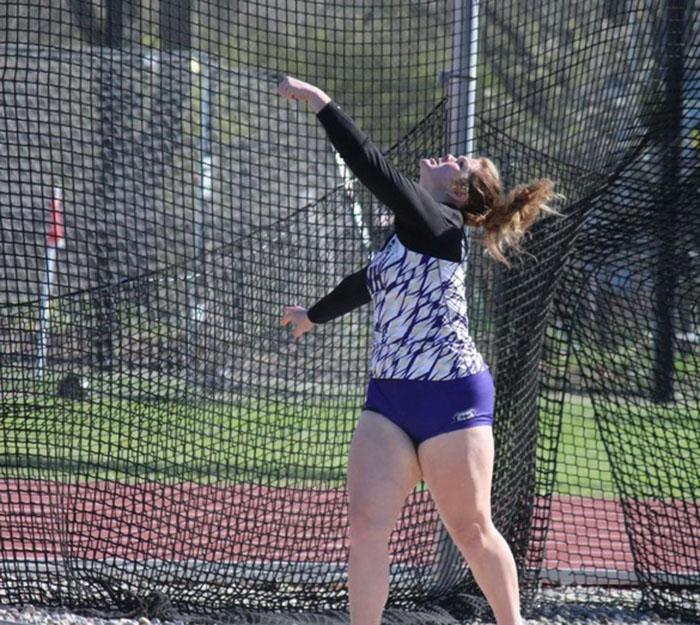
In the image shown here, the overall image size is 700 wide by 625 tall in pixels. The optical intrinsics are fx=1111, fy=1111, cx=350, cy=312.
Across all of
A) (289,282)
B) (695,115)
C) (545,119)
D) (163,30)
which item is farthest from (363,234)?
(695,115)

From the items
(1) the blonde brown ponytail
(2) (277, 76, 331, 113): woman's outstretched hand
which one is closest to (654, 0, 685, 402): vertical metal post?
(1) the blonde brown ponytail

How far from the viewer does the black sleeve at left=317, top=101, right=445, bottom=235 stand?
3.55 m

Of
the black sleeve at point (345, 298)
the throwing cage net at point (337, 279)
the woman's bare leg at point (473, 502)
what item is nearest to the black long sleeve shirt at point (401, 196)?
the black sleeve at point (345, 298)

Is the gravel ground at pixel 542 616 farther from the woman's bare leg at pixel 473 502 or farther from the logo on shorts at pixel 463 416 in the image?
the logo on shorts at pixel 463 416

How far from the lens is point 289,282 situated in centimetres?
542

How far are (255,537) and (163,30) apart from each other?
2.50 meters

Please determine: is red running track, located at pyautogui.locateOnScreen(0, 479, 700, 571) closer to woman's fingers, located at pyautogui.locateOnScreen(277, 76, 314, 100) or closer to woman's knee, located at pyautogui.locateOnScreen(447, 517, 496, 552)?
woman's knee, located at pyautogui.locateOnScreen(447, 517, 496, 552)

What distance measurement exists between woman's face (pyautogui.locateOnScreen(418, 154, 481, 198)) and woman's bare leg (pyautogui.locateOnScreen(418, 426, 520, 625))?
34.7 inches

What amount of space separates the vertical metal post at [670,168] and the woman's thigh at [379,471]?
95.8 inches

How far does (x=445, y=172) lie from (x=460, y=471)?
1.08 metres

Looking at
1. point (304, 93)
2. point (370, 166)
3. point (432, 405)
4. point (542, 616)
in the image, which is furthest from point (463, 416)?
point (542, 616)

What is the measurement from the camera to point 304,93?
3635 millimetres

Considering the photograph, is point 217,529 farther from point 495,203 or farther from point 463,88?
point 463,88

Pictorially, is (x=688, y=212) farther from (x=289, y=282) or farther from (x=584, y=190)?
(x=289, y=282)
